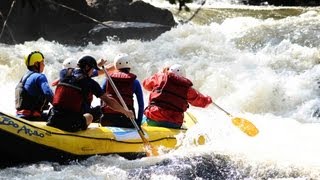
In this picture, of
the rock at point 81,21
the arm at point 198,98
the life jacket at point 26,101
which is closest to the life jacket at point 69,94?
the life jacket at point 26,101

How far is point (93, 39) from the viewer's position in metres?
13.5

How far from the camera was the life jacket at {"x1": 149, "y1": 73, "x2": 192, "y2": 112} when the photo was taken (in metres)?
6.62

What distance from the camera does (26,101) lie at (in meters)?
6.23

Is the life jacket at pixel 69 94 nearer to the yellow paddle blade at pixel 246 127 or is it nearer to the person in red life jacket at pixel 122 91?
the person in red life jacket at pixel 122 91

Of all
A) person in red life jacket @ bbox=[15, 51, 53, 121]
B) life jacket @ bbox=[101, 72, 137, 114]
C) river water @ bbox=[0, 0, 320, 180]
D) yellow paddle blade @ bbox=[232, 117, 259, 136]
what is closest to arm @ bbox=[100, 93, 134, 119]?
life jacket @ bbox=[101, 72, 137, 114]

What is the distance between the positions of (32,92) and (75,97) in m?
0.69

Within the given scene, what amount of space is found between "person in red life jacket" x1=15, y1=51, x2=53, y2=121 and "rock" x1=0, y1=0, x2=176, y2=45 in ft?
23.4

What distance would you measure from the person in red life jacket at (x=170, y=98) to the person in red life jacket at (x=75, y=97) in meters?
0.83

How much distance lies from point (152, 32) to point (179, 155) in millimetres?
7665

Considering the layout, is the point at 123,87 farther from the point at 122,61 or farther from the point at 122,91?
the point at 122,61

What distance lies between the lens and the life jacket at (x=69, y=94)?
577 cm

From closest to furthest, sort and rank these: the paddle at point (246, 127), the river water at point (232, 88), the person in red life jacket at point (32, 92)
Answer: the river water at point (232, 88) < the person in red life jacket at point (32, 92) < the paddle at point (246, 127)

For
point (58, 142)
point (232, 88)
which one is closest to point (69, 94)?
point (58, 142)

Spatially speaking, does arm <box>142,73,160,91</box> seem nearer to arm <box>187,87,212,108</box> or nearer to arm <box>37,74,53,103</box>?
arm <box>187,87,212,108</box>
